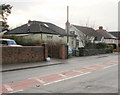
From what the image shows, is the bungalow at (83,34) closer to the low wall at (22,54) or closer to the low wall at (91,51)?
the low wall at (91,51)

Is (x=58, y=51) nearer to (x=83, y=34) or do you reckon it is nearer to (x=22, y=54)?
(x=22, y=54)

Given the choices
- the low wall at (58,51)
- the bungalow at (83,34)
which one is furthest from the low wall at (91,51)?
the low wall at (58,51)

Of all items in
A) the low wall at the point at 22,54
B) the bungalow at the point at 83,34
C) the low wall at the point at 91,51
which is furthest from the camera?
the bungalow at the point at 83,34

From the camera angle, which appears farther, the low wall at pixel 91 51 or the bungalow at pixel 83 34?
the bungalow at pixel 83 34

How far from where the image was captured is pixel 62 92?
794cm

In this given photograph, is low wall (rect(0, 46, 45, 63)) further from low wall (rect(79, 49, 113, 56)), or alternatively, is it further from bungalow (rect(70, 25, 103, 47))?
bungalow (rect(70, 25, 103, 47))

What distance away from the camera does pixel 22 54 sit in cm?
2103

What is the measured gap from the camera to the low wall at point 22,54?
63.8 ft

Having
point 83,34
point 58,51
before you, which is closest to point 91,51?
point 58,51

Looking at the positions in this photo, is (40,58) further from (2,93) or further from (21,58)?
(2,93)

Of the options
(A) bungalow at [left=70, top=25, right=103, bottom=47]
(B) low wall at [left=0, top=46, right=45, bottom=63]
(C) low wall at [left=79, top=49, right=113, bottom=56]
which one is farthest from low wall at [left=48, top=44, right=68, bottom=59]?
(A) bungalow at [left=70, top=25, right=103, bottom=47]

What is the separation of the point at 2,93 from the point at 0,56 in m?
11.5

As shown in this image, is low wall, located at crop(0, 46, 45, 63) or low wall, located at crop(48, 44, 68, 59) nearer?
low wall, located at crop(0, 46, 45, 63)

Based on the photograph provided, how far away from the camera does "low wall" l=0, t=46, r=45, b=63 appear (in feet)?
63.8
